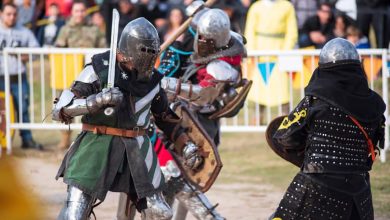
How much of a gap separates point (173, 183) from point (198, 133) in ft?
1.29

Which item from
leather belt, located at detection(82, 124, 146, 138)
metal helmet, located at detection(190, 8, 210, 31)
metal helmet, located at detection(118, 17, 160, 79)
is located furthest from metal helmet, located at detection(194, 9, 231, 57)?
leather belt, located at detection(82, 124, 146, 138)

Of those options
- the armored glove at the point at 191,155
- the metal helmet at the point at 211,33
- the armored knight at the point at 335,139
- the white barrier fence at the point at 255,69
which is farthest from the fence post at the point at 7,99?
the armored knight at the point at 335,139

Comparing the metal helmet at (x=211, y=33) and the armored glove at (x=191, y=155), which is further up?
the metal helmet at (x=211, y=33)

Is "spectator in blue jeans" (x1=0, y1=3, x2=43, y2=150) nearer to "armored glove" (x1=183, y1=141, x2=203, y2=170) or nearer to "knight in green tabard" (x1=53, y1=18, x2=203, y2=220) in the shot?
"armored glove" (x1=183, y1=141, x2=203, y2=170)

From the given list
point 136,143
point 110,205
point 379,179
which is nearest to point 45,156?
point 110,205

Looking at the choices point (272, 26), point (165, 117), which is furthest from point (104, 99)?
point (272, 26)

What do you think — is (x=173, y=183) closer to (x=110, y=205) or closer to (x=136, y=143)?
(x=136, y=143)

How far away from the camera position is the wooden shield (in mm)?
6312

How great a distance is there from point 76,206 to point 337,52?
1.64m

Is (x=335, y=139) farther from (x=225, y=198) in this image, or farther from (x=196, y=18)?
(x=225, y=198)

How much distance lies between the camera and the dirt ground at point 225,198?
784 centimetres

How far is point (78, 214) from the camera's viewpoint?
4.95 metres

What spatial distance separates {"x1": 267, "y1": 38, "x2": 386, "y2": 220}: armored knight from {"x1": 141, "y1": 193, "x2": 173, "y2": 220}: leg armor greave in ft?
2.11

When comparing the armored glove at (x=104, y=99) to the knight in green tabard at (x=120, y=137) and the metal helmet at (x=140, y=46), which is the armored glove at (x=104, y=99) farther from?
the metal helmet at (x=140, y=46)
